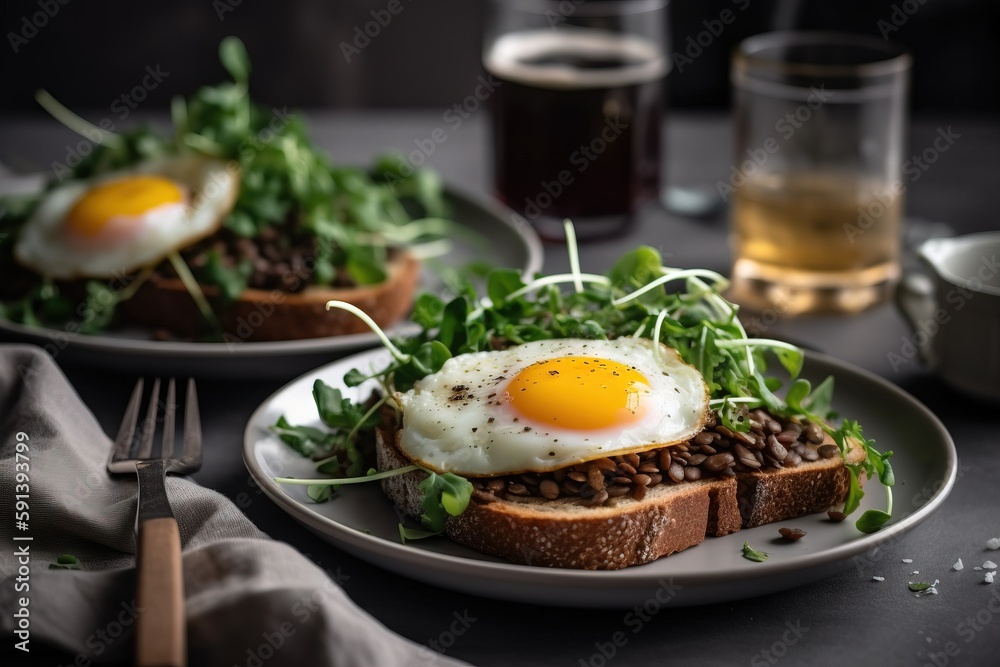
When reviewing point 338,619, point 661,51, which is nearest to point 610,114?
point 661,51

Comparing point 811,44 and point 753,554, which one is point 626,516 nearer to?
point 753,554

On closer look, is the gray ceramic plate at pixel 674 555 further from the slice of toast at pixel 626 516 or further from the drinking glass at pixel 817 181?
the drinking glass at pixel 817 181

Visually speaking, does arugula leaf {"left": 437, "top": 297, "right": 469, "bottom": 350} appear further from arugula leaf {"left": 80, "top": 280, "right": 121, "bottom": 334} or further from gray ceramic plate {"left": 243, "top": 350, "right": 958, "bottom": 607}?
arugula leaf {"left": 80, "top": 280, "right": 121, "bottom": 334}

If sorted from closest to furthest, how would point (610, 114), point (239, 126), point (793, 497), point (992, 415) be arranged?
point (793, 497) → point (992, 415) → point (239, 126) → point (610, 114)

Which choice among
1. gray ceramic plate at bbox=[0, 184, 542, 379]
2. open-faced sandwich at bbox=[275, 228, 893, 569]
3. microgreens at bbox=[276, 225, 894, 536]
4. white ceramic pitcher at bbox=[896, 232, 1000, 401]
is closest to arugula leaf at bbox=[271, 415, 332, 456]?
open-faced sandwich at bbox=[275, 228, 893, 569]

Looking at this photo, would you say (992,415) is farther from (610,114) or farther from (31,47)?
(31,47)

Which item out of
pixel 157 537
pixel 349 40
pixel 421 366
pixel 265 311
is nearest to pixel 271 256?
pixel 265 311

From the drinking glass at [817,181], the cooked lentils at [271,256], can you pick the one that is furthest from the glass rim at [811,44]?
the cooked lentils at [271,256]
